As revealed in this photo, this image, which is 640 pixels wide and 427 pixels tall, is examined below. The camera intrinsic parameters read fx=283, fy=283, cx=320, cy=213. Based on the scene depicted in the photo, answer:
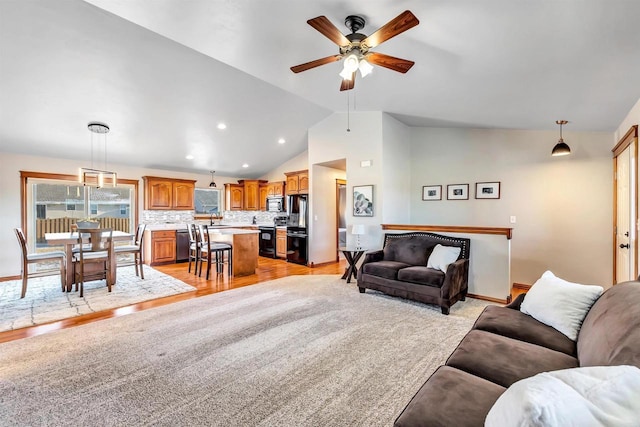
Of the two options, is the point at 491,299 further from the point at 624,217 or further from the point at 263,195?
the point at 263,195

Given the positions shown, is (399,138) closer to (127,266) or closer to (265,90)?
(265,90)

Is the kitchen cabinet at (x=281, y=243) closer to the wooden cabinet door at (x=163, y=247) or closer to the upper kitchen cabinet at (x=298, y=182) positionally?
the upper kitchen cabinet at (x=298, y=182)

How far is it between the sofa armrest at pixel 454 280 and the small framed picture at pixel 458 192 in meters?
1.73

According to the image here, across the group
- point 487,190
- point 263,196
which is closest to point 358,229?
point 487,190

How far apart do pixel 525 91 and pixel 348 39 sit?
218 centimetres

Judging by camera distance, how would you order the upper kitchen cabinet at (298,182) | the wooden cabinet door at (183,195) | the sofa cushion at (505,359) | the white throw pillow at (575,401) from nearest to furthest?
the white throw pillow at (575,401), the sofa cushion at (505,359), the upper kitchen cabinet at (298,182), the wooden cabinet door at (183,195)

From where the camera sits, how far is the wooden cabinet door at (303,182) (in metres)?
6.88

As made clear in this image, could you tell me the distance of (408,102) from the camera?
167 inches

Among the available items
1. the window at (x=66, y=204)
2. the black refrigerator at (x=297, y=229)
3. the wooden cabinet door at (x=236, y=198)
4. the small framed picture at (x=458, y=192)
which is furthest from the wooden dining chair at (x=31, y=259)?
the small framed picture at (x=458, y=192)

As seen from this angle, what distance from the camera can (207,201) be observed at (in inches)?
320

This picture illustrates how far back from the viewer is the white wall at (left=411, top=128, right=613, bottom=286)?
13.4 ft

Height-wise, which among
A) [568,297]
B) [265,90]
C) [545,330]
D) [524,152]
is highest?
[265,90]

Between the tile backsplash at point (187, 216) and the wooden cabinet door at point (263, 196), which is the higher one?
the wooden cabinet door at point (263, 196)

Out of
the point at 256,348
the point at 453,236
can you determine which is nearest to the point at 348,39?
the point at 256,348
